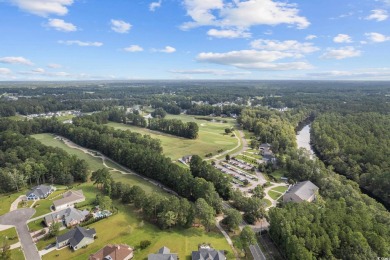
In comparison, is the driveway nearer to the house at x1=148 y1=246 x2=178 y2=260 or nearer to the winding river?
the house at x1=148 y1=246 x2=178 y2=260

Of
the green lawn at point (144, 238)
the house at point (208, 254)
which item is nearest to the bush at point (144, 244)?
the green lawn at point (144, 238)

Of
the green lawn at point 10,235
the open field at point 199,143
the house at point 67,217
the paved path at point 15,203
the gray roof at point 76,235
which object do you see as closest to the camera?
the gray roof at point 76,235

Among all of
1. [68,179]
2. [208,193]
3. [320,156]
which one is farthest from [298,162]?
[68,179]

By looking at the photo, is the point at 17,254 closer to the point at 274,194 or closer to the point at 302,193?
the point at 274,194

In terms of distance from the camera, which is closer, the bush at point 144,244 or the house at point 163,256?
the house at point 163,256

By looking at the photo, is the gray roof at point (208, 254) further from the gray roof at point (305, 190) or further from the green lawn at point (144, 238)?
the gray roof at point (305, 190)


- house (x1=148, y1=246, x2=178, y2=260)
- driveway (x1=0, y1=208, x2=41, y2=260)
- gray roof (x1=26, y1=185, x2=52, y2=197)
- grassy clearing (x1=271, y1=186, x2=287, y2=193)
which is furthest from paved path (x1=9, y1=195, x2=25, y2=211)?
grassy clearing (x1=271, y1=186, x2=287, y2=193)

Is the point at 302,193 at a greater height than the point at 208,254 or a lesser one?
greater

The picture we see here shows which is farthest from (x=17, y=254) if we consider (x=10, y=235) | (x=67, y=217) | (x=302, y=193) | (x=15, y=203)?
(x=302, y=193)
